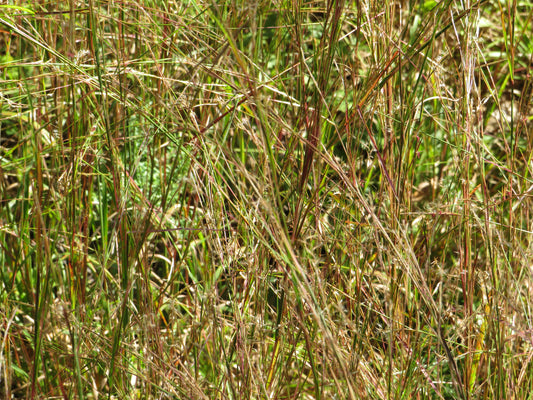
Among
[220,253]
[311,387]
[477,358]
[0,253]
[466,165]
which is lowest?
[311,387]

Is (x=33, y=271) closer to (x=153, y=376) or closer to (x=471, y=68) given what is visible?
(x=153, y=376)

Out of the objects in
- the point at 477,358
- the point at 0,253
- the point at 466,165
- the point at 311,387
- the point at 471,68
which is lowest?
the point at 311,387

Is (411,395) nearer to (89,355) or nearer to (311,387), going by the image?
→ (311,387)

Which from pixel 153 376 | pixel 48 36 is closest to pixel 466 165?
pixel 153 376

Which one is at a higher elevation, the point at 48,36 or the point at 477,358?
the point at 48,36

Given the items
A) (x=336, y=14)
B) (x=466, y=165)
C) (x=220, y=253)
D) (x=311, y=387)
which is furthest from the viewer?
(x=311, y=387)

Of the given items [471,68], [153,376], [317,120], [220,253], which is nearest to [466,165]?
[471,68]

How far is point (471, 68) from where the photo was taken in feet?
3.51

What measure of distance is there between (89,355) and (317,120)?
61 cm

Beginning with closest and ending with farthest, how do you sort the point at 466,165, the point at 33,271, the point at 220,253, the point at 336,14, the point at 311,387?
the point at 336,14 < the point at 220,253 < the point at 466,165 < the point at 311,387 < the point at 33,271

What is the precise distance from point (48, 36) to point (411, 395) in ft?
3.52

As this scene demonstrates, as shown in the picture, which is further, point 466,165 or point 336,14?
point 466,165

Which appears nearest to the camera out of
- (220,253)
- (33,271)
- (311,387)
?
(220,253)

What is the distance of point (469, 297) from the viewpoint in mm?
1055
